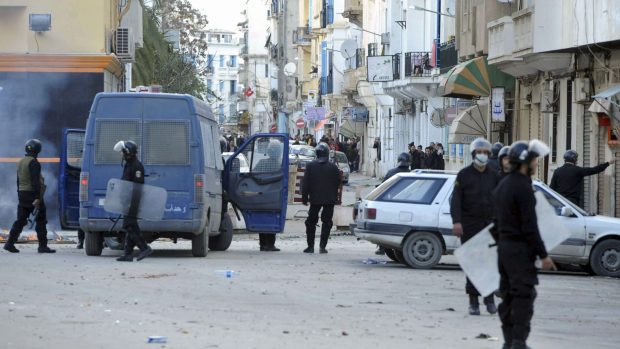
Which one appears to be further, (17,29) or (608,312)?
(17,29)

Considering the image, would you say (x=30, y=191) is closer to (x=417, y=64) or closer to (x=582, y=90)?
(x=582, y=90)

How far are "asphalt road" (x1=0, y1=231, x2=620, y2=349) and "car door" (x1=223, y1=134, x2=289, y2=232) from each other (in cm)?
254

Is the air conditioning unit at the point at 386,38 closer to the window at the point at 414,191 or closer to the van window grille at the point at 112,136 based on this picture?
the van window grille at the point at 112,136

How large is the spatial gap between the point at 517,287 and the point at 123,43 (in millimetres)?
26083

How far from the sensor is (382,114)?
75875 millimetres

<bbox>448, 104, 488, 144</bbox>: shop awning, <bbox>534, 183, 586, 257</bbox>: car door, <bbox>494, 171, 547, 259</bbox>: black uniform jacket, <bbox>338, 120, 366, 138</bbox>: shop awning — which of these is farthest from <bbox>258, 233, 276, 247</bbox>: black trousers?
<bbox>338, 120, 366, 138</bbox>: shop awning

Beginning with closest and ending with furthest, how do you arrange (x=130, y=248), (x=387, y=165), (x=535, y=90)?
(x=130, y=248) → (x=535, y=90) → (x=387, y=165)

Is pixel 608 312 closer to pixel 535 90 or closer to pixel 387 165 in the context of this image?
pixel 535 90

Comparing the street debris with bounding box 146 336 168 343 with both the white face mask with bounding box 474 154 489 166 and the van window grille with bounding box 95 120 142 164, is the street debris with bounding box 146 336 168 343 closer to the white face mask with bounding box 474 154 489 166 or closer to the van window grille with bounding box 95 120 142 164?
the white face mask with bounding box 474 154 489 166

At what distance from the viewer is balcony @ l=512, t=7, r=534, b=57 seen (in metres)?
34.3

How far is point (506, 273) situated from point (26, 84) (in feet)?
73.5

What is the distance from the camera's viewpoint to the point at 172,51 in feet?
220

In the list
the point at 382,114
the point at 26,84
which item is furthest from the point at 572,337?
the point at 382,114

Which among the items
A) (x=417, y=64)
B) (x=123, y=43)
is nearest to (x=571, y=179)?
(x=123, y=43)
